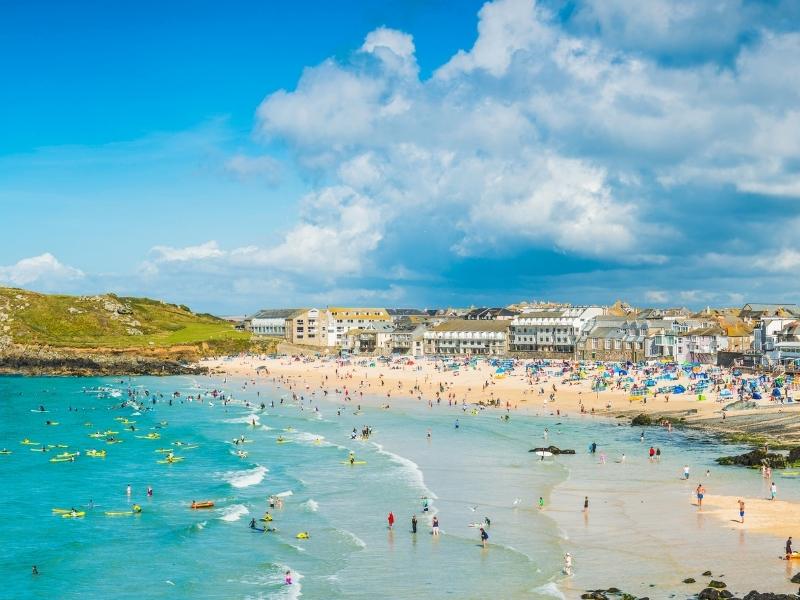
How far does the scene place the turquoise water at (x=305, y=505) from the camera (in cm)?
3120

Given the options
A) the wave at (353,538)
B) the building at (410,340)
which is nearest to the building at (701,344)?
the building at (410,340)

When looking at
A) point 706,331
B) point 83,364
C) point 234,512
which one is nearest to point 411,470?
point 234,512

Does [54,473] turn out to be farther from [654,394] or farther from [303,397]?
[654,394]

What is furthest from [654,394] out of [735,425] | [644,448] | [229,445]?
[229,445]

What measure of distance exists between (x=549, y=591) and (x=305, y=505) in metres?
17.1

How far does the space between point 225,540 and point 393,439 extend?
98.4 ft

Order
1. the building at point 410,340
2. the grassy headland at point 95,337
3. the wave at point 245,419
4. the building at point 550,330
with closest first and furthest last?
the wave at point 245,419
the grassy headland at point 95,337
the building at point 550,330
the building at point 410,340

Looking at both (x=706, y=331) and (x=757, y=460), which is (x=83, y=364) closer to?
(x=706, y=331)

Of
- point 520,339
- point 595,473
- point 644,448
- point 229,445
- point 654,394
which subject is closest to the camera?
point 595,473

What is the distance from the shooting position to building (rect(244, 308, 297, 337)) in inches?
7480

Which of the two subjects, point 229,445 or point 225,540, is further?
point 229,445

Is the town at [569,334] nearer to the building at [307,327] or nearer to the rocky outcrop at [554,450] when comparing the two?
the building at [307,327]

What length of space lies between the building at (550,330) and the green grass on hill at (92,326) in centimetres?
5864

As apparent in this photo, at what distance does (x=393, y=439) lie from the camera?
65.8 meters
